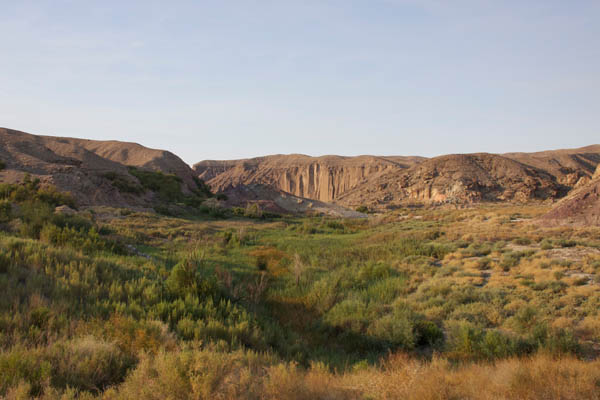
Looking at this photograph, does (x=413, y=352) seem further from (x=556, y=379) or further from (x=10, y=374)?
(x=10, y=374)

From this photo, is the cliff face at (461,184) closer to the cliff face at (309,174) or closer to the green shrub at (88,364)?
the cliff face at (309,174)

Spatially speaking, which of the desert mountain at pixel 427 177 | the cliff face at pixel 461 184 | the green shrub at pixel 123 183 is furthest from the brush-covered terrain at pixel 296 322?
the desert mountain at pixel 427 177

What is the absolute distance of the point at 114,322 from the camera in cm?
494

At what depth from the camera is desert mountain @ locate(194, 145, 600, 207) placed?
53.9 m

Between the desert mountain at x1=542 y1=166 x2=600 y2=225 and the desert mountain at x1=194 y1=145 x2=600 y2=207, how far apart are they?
31434mm

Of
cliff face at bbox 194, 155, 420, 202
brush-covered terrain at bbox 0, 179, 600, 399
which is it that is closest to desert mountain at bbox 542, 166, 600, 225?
brush-covered terrain at bbox 0, 179, 600, 399

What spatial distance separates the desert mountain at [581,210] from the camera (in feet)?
59.0

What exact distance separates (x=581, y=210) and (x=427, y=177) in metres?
44.3

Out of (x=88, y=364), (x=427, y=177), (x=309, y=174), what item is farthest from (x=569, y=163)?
(x=88, y=364)

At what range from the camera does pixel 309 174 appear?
313ft

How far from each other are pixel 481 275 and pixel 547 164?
260 feet

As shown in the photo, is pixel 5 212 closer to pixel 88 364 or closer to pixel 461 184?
pixel 88 364

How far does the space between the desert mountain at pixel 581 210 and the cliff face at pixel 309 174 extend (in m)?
63.5

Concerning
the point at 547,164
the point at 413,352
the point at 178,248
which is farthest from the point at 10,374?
the point at 547,164
